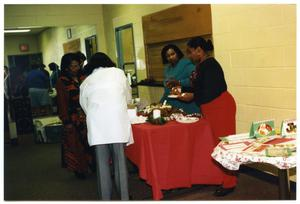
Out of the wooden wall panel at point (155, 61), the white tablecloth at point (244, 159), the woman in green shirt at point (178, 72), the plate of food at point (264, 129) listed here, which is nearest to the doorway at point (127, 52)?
the wooden wall panel at point (155, 61)

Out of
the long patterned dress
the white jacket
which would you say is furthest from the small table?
the long patterned dress

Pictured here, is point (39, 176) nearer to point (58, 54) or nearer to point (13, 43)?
point (58, 54)

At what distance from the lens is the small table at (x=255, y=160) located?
6.00ft

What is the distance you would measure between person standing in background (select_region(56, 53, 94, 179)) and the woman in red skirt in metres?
1.15

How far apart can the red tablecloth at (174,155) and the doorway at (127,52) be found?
2.66 meters

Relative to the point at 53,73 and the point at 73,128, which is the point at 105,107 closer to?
the point at 73,128

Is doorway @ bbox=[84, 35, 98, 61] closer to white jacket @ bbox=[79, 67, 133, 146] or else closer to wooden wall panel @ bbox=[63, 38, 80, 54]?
wooden wall panel @ bbox=[63, 38, 80, 54]

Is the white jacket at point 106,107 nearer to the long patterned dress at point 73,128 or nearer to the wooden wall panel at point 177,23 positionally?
the long patterned dress at point 73,128

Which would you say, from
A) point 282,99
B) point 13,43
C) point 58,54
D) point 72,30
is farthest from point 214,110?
point 13,43

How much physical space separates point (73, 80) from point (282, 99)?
5.84 feet

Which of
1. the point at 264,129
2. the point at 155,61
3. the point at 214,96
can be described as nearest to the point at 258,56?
the point at 214,96

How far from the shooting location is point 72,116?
352 cm

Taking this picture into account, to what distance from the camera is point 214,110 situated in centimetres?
277

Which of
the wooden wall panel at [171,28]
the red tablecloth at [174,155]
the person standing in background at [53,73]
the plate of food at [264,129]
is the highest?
the wooden wall panel at [171,28]
